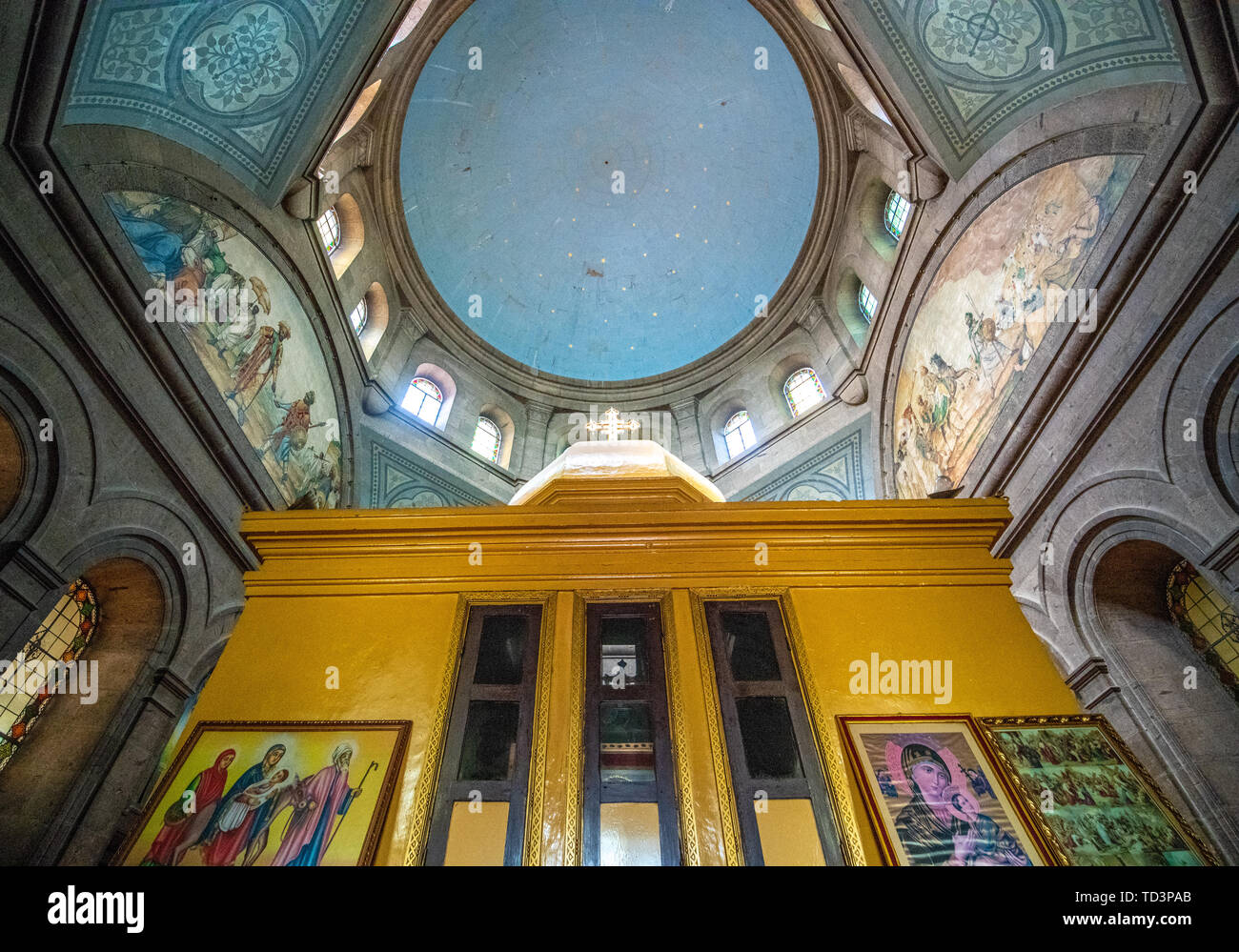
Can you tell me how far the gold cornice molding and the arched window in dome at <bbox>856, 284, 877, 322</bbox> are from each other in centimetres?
154

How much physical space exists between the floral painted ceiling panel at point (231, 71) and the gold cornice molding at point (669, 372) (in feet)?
16.3

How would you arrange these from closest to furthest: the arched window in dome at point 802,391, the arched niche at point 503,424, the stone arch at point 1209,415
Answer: the stone arch at point 1209,415, the arched window in dome at point 802,391, the arched niche at point 503,424

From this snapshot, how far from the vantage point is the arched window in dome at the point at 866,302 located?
51.3ft

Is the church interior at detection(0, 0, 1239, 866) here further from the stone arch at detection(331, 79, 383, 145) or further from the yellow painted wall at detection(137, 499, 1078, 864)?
the stone arch at detection(331, 79, 383, 145)

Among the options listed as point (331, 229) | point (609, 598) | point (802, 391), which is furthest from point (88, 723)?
point (802, 391)

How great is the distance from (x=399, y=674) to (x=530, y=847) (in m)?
1.49

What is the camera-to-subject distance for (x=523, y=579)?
200 inches

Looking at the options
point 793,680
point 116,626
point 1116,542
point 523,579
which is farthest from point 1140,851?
point 116,626

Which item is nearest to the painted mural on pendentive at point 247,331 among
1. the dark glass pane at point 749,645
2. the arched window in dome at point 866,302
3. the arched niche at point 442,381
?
the arched niche at point 442,381

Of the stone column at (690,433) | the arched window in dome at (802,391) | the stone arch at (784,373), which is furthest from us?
the stone column at (690,433)

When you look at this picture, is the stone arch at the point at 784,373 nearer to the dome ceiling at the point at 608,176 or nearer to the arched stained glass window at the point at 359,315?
the dome ceiling at the point at 608,176

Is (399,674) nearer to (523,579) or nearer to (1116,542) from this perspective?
(523,579)

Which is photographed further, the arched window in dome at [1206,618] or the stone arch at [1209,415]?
the arched window in dome at [1206,618]

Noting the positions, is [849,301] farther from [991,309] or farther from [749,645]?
[749,645]
